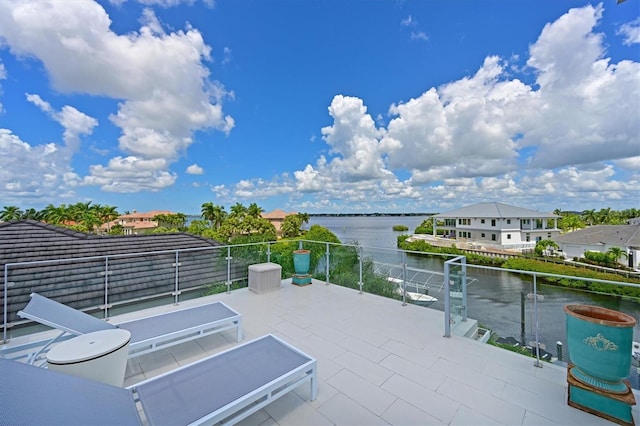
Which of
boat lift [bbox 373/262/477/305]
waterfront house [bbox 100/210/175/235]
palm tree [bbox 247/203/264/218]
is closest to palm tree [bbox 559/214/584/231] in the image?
palm tree [bbox 247/203/264/218]

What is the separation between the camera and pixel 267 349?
2557 millimetres

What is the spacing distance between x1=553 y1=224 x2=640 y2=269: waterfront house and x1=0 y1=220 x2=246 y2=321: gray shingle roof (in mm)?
34279

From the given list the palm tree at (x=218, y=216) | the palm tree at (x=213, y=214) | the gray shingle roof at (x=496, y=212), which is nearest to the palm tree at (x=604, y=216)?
the gray shingle roof at (x=496, y=212)

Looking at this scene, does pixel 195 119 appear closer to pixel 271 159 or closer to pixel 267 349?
pixel 271 159

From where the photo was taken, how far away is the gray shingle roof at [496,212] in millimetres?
31719

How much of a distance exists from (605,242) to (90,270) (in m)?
38.7

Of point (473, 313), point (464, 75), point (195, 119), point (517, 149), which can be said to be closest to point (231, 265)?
point (473, 313)

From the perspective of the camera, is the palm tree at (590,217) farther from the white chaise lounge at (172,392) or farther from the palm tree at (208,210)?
the white chaise lounge at (172,392)

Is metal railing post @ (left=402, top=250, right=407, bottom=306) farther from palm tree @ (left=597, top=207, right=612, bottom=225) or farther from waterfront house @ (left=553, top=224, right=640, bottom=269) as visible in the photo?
palm tree @ (left=597, top=207, right=612, bottom=225)

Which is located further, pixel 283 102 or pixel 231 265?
pixel 283 102

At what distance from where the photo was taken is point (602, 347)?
2.01 m

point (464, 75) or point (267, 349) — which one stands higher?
point (464, 75)

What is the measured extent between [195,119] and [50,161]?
20457 mm

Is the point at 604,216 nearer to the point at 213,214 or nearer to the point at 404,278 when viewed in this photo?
the point at 404,278
